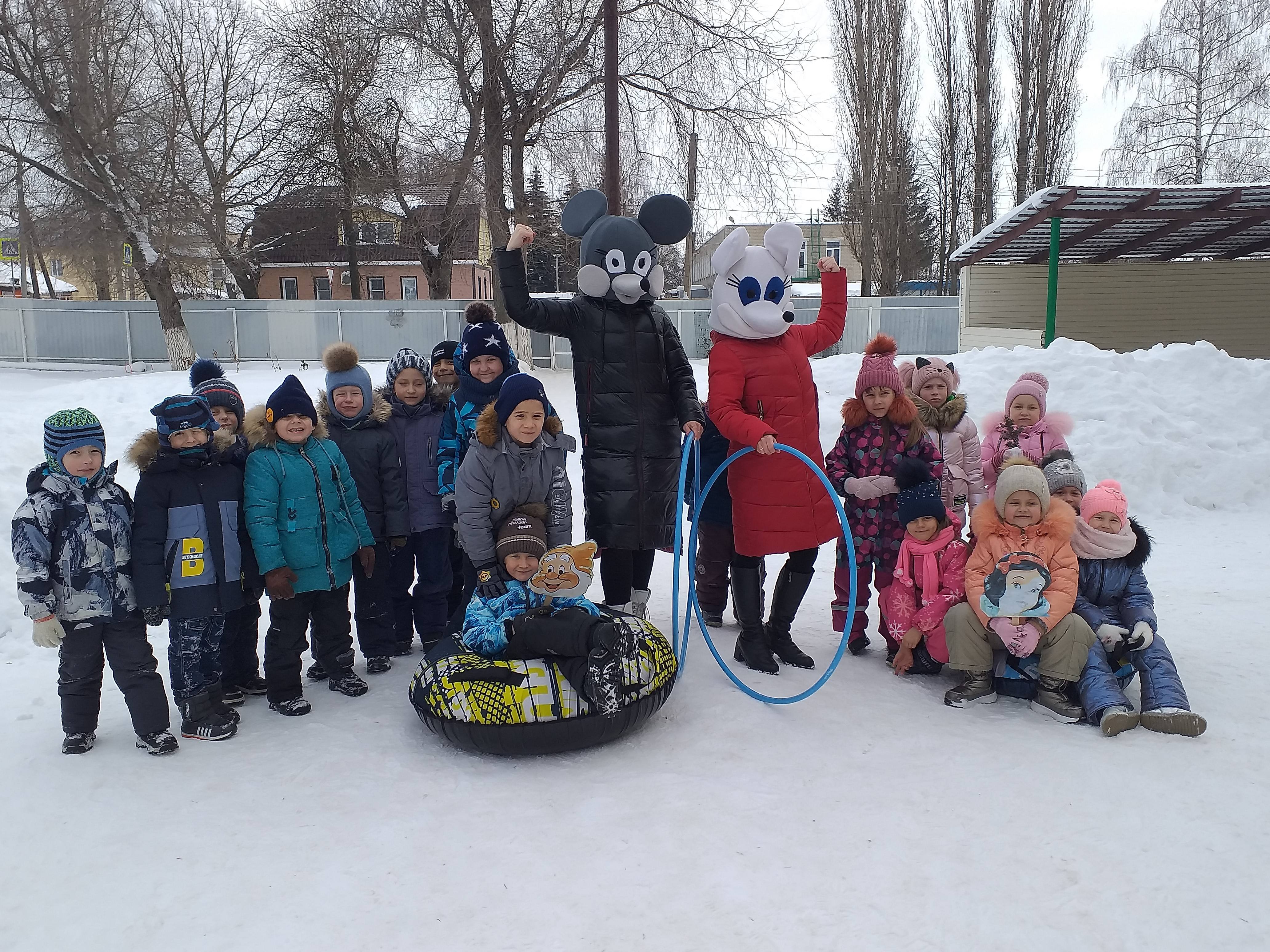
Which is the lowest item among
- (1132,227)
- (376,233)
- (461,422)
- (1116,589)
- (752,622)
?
(752,622)

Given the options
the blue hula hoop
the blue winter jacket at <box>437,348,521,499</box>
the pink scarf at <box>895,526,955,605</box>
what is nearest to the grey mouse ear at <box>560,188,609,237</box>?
the blue winter jacket at <box>437,348,521,499</box>

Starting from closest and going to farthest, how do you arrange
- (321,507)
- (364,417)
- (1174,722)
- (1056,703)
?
(1174,722)
(1056,703)
(321,507)
(364,417)

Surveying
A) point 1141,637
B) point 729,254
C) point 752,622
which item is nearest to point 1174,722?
point 1141,637

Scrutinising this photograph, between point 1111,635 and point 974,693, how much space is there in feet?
2.03

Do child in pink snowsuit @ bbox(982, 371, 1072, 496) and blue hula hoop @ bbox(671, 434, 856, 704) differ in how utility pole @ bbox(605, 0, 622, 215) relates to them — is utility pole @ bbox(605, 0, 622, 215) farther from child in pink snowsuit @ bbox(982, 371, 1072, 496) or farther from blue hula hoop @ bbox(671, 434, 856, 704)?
blue hula hoop @ bbox(671, 434, 856, 704)

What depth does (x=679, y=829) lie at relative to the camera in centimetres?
299

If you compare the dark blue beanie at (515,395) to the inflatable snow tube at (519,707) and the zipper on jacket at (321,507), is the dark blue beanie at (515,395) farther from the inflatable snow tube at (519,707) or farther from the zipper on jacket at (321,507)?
the inflatable snow tube at (519,707)

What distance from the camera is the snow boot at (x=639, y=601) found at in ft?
15.1

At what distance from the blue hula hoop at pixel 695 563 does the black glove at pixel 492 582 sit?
2.60 feet

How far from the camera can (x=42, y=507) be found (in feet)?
11.2

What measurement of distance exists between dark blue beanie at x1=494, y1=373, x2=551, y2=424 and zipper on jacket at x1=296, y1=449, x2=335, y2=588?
86 centimetres

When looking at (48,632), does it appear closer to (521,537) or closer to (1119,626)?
(521,537)

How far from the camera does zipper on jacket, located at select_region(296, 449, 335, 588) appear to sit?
4039 millimetres

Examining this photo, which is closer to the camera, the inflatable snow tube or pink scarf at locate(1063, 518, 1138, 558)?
the inflatable snow tube
